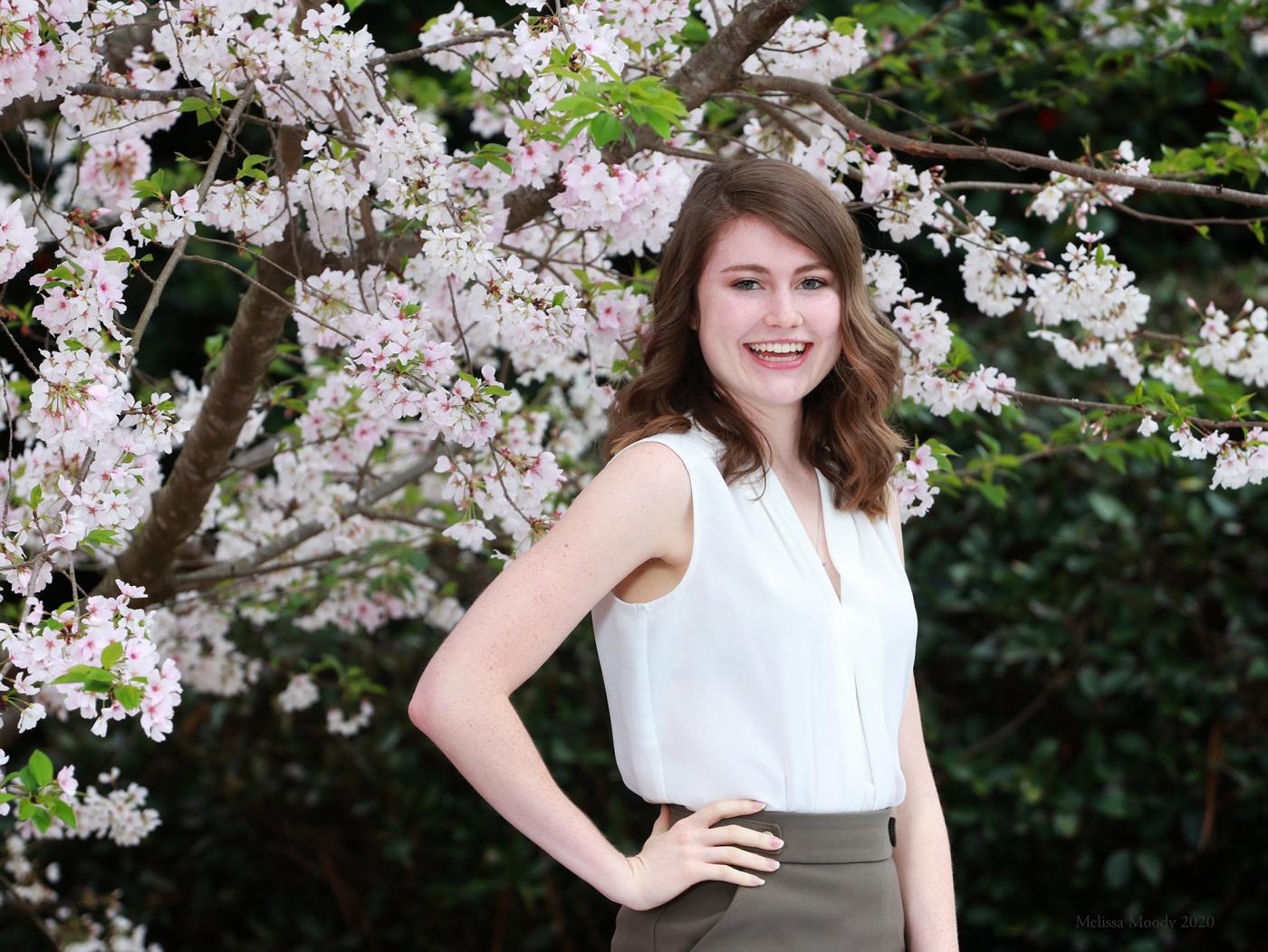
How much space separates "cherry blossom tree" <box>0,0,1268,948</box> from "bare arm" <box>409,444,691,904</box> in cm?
32

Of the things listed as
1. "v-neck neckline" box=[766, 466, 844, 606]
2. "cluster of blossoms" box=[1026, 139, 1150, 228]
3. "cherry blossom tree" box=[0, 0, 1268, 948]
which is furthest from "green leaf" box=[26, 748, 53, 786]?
"cluster of blossoms" box=[1026, 139, 1150, 228]

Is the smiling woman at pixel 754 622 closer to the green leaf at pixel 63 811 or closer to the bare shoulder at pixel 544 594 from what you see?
the bare shoulder at pixel 544 594

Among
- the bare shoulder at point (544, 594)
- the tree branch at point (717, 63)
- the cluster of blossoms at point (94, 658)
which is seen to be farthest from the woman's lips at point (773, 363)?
the cluster of blossoms at point (94, 658)

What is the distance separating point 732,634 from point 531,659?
0.24 metres

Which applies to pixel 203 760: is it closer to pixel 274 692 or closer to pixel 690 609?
pixel 274 692

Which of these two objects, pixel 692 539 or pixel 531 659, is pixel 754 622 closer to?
pixel 692 539

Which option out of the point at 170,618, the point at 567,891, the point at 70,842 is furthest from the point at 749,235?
the point at 70,842

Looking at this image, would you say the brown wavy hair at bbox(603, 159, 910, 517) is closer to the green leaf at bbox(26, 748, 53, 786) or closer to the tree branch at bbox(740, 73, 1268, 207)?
the tree branch at bbox(740, 73, 1268, 207)

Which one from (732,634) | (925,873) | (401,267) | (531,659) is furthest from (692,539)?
(401,267)

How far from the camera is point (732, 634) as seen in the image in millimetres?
1562

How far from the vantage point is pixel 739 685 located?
157cm

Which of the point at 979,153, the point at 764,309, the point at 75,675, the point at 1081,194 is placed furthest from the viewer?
the point at 1081,194

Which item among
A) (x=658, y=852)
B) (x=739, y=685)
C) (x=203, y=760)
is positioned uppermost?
(x=203, y=760)

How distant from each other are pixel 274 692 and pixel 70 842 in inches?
27.0
